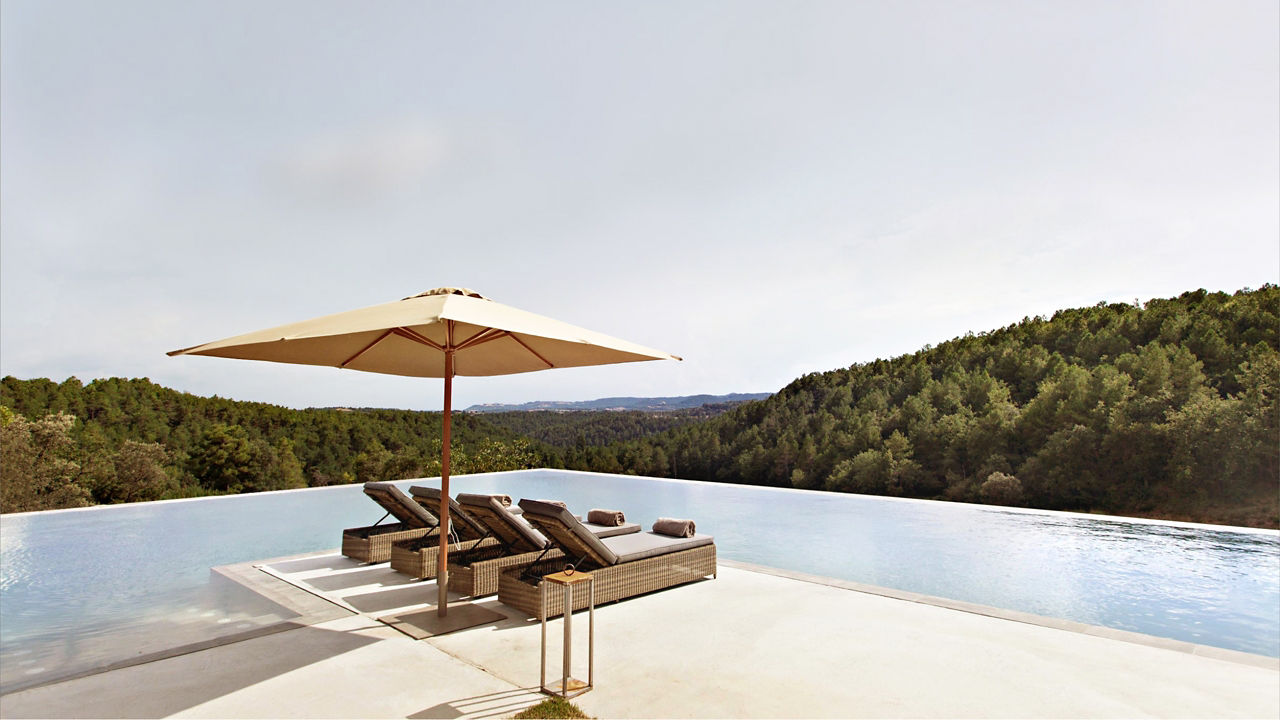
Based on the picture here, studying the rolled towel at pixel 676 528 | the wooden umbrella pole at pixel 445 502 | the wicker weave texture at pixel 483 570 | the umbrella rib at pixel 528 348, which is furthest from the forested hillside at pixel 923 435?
the wooden umbrella pole at pixel 445 502

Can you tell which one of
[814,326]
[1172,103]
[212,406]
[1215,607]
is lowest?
[1215,607]

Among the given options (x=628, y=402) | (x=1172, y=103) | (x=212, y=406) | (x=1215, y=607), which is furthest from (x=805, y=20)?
(x=212, y=406)

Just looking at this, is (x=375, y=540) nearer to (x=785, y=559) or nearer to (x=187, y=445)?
(x=785, y=559)

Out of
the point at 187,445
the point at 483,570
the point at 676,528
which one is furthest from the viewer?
the point at 187,445

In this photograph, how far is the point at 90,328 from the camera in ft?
47.2

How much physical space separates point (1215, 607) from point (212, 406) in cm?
2809

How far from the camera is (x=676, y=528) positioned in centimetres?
Result: 558

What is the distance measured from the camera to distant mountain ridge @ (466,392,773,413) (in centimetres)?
2620

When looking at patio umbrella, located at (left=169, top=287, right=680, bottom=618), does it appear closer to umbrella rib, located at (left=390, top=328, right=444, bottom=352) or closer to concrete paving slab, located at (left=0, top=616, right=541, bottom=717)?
umbrella rib, located at (left=390, top=328, right=444, bottom=352)

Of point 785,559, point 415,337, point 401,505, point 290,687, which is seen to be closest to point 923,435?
point 785,559

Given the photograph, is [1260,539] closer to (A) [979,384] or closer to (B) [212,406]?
(A) [979,384]

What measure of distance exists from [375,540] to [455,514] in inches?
43.8

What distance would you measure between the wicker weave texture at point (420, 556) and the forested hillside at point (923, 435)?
10256 millimetres

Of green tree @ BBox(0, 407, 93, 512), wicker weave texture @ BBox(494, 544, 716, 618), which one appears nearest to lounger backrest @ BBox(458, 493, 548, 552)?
wicker weave texture @ BBox(494, 544, 716, 618)
